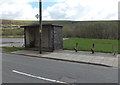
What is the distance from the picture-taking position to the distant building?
1508 cm

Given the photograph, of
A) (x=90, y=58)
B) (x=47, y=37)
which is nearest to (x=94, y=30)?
(x=47, y=37)

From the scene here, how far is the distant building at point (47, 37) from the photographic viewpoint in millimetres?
15083

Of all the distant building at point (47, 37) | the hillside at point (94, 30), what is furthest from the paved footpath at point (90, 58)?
the hillside at point (94, 30)

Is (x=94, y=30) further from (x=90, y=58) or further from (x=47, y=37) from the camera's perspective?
(x=90, y=58)

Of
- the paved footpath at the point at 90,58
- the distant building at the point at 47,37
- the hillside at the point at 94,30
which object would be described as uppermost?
the hillside at the point at 94,30

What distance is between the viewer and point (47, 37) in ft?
53.0

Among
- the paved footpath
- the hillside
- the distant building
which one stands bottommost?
the paved footpath

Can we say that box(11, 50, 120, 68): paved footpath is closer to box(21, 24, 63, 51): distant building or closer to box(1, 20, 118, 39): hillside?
box(21, 24, 63, 51): distant building

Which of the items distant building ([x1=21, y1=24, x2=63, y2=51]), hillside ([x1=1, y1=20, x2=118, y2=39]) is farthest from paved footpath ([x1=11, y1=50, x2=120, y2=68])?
hillside ([x1=1, y1=20, x2=118, y2=39])

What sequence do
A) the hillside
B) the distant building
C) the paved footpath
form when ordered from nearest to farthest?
the paved footpath, the distant building, the hillside

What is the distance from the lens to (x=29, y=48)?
16547 mm

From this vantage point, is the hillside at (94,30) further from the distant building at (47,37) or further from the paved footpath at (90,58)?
the paved footpath at (90,58)

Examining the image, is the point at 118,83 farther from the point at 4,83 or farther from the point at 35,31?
the point at 35,31

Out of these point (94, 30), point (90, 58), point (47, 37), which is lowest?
point (90, 58)
